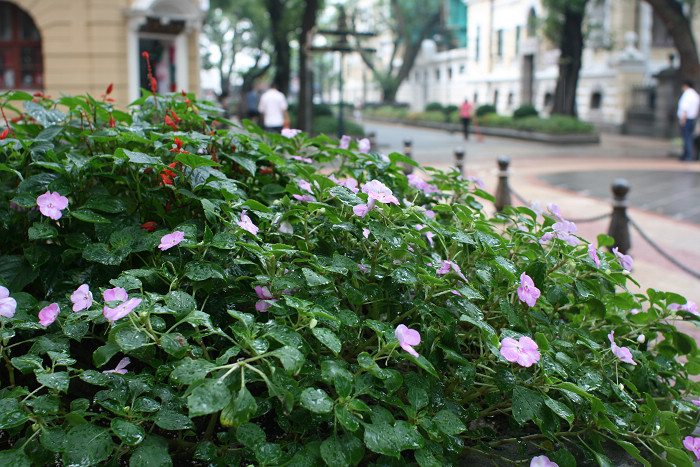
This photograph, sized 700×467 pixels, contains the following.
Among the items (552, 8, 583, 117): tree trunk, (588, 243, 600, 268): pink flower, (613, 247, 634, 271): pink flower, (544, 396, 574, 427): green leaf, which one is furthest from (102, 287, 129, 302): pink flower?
(552, 8, 583, 117): tree trunk

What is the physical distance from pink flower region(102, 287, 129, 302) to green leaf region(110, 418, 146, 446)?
274 millimetres

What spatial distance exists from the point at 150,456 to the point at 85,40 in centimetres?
1466

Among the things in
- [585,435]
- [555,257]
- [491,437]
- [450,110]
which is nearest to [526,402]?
[491,437]

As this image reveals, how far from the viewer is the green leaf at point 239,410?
1.34m

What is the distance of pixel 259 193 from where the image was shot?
2.67 metres

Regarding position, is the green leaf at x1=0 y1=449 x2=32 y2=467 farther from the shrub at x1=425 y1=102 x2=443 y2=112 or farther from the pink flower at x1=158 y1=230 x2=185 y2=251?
the shrub at x1=425 y1=102 x2=443 y2=112

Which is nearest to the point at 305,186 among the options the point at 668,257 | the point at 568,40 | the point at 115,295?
the point at 115,295

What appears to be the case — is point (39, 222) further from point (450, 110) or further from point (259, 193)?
point (450, 110)

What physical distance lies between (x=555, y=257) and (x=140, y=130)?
151 cm

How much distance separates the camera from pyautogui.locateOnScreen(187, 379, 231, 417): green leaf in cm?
128

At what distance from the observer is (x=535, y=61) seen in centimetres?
3791

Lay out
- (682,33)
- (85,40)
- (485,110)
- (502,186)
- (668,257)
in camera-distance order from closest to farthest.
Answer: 1. (668,257)
2. (502,186)
3. (85,40)
4. (682,33)
5. (485,110)

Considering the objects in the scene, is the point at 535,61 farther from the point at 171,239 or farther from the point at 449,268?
the point at 171,239

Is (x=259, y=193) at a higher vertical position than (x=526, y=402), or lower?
higher
